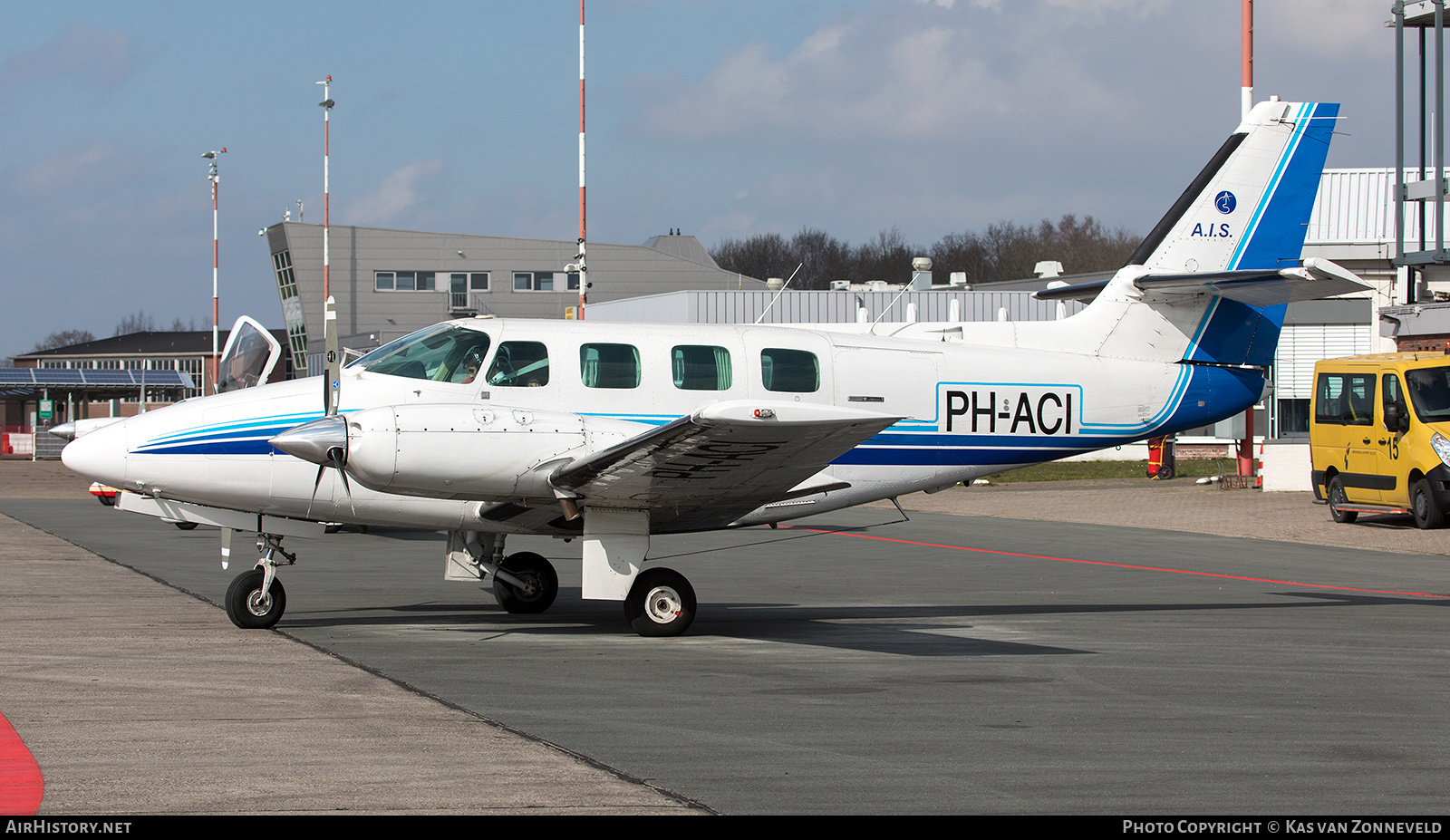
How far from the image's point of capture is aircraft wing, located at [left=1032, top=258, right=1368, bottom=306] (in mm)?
10914

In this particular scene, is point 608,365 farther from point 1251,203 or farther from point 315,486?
point 1251,203

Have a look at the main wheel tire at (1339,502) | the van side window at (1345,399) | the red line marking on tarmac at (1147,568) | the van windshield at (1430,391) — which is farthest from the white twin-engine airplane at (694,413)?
the main wheel tire at (1339,502)

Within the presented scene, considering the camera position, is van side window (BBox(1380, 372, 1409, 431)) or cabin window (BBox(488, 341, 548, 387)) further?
van side window (BBox(1380, 372, 1409, 431))

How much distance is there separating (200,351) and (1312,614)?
351 ft

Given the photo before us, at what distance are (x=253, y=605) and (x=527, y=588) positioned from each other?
2522mm

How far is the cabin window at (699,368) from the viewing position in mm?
10672

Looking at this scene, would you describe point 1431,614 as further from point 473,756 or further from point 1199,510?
point 1199,510

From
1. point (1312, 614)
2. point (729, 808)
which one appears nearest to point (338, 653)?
point (729, 808)

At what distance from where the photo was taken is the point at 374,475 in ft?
29.3

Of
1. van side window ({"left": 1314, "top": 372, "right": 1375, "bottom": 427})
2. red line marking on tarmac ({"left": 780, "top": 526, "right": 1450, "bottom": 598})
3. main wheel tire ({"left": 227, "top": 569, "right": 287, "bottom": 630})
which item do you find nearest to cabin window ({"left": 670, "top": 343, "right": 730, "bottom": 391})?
main wheel tire ({"left": 227, "top": 569, "right": 287, "bottom": 630})

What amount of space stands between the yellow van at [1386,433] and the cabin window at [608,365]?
14.2 meters

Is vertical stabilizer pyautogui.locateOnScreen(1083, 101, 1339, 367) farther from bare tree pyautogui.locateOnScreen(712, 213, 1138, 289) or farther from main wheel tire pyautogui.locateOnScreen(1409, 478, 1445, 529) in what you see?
bare tree pyautogui.locateOnScreen(712, 213, 1138, 289)

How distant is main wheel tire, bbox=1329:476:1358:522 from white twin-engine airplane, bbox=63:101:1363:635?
1009 centimetres

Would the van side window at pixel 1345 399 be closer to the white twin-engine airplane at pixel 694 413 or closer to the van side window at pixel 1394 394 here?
the van side window at pixel 1394 394
